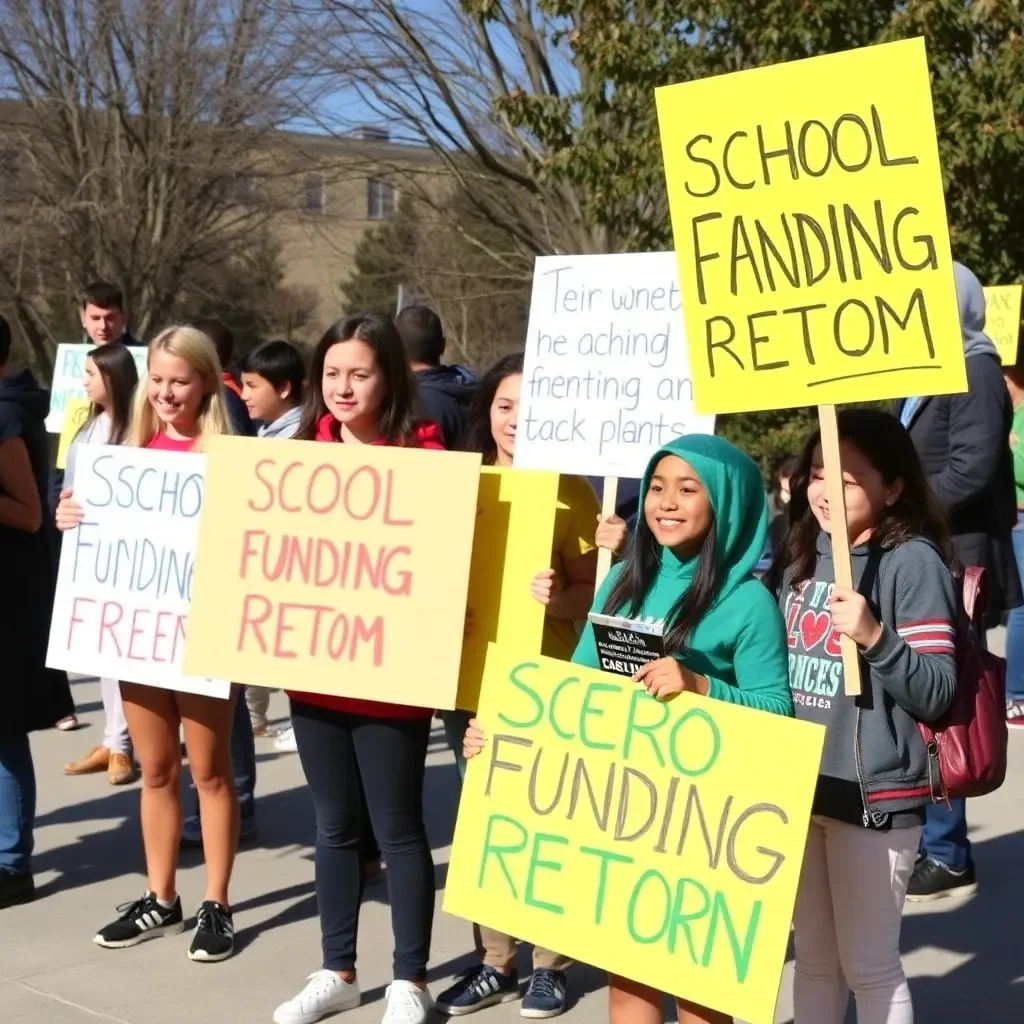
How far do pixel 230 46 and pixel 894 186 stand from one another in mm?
17933

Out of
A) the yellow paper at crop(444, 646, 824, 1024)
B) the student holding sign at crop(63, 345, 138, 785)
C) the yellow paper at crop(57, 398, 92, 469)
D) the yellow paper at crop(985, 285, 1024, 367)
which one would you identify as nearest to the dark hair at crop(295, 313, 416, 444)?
the yellow paper at crop(444, 646, 824, 1024)

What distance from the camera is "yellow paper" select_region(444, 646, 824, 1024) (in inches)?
123

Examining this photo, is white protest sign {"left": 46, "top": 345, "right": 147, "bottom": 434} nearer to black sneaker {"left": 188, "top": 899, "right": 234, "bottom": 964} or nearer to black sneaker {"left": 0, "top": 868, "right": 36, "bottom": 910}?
black sneaker {"left": 0, "top": 868, "right": 36, "bottom": 910}

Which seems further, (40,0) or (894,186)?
(40,0)

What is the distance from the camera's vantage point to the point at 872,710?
3.51m

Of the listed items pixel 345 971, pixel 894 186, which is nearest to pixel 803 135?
pixel 894 186

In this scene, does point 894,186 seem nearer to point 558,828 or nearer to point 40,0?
point 558,828

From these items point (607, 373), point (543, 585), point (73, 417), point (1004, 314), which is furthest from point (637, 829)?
point (1004, 314)

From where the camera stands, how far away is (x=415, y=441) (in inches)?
170

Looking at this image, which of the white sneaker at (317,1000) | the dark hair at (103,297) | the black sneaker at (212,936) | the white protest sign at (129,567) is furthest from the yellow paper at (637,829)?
the dark hair at (103,297)

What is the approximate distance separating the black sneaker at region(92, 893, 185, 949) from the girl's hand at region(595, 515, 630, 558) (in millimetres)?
2037

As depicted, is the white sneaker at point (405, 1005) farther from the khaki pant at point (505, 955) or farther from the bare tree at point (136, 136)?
the bare tree at point (136, 136)

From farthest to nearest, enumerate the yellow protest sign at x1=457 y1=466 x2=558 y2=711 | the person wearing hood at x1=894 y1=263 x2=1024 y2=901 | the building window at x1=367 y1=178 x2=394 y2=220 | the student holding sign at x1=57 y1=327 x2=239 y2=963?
the building window at x1=367 y1=178 x2=394 y2=220 → the person wearing hood at x1=894 y1=263 x2=1024 y2=901 → the student holding sign at x1=57 y1=327 x2=239 y2=963 → the yellow protest sign at x1=457 y1=466 x2=558 y2=711

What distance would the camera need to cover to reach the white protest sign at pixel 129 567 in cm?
480
